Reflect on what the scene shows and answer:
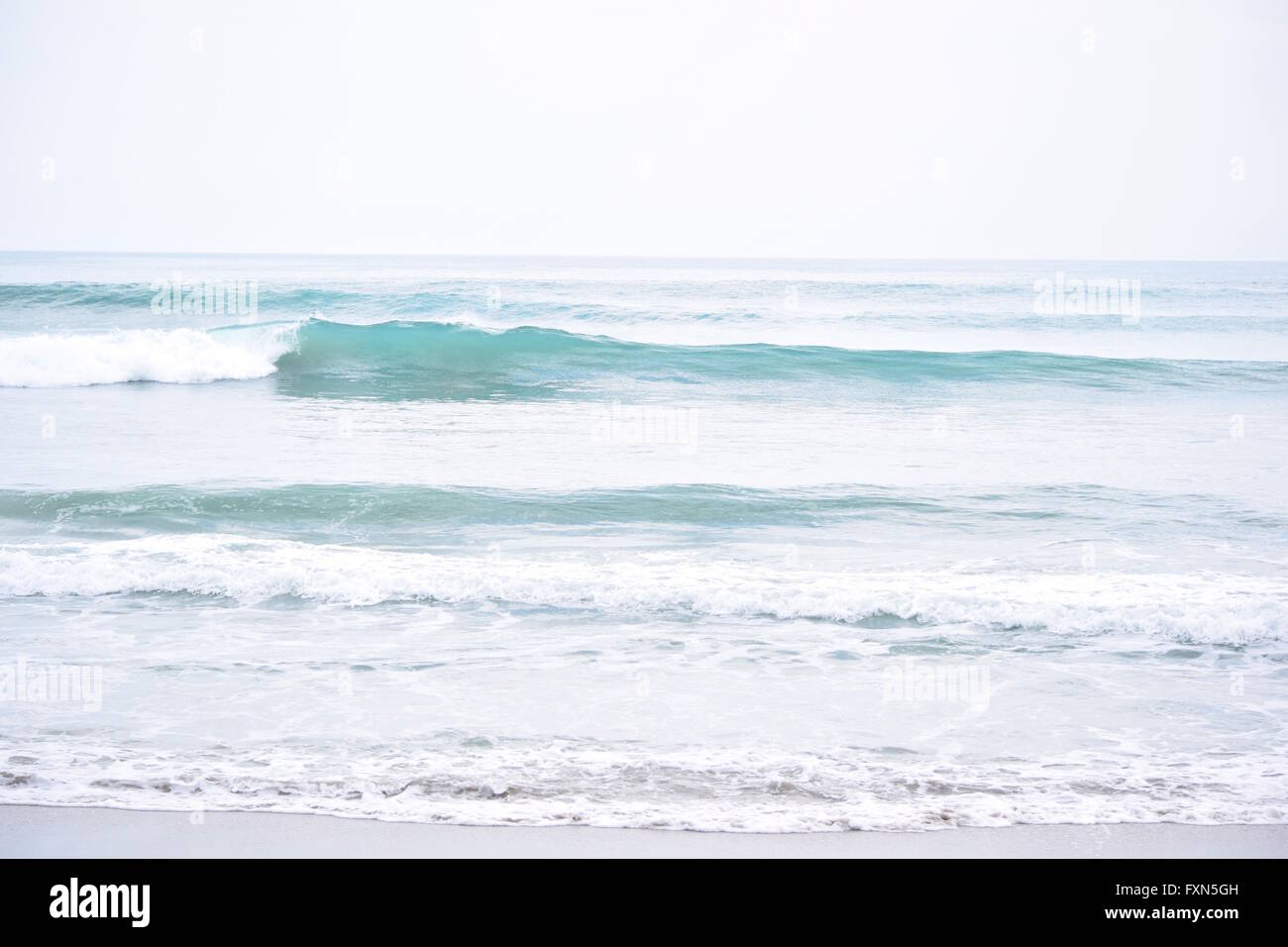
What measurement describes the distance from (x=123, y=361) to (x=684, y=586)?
16.9 m

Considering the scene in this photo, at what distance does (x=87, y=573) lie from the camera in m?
7.69

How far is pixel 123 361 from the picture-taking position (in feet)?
66.7

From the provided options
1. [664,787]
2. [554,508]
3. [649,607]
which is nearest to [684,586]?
[649,607]

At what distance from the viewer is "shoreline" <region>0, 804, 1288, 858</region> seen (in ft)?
12.6

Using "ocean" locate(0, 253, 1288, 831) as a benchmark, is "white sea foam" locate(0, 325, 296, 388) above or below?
above

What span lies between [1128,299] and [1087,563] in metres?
36.4

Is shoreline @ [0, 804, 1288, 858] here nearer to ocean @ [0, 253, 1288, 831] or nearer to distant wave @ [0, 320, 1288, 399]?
ocean @ [0, 253, 1288, 831]

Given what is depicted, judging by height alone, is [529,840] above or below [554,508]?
below

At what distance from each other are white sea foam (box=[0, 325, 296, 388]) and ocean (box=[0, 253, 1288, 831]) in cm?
141

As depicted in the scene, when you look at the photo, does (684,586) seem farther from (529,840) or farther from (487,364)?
(487,364)

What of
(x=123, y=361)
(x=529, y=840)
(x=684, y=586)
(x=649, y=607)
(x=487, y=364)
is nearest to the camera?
(x=529, y=840)

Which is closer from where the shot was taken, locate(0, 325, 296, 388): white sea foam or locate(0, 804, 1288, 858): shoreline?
locate(0, 804, 1288, 858): shoreline

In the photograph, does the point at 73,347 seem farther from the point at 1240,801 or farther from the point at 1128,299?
the point at 1128,299

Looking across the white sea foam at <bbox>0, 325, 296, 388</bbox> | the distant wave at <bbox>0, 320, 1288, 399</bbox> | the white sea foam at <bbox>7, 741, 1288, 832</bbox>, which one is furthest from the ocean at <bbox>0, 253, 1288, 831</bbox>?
the distant wave at <bbox>0, 320, 1288, 399</bbox>
